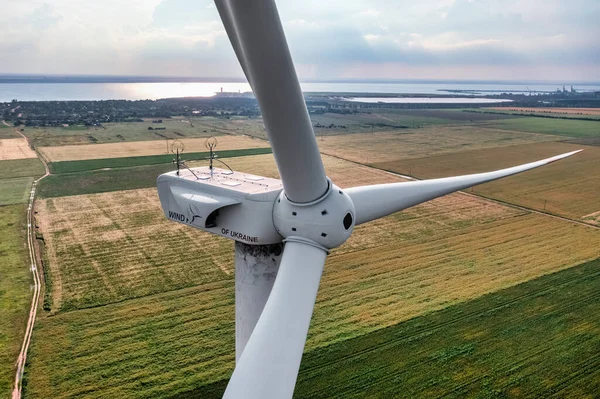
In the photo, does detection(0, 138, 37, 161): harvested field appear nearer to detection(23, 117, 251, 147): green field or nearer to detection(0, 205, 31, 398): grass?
detection(23, 117, 251, 147): green field

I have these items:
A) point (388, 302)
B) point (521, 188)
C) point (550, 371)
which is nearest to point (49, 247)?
point (388, 302)

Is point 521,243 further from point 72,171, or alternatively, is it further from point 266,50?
point 72,171

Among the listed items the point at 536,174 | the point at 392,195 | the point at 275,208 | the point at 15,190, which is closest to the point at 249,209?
the point at 275,208

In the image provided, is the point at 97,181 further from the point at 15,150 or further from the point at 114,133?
the point at 114,133

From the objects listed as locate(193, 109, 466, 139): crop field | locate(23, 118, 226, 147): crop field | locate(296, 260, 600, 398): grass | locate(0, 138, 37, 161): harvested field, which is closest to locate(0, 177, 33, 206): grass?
locate(0, 138, 37, 161): harvested field

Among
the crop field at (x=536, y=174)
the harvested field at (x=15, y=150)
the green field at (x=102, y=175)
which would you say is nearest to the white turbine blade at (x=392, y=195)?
the crop field at (x=536, y=174)

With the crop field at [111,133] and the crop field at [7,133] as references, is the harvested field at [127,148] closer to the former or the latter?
the crop field at [111,133]
